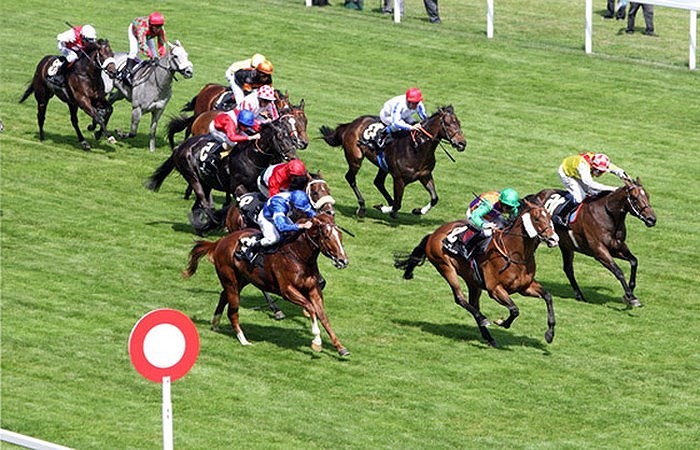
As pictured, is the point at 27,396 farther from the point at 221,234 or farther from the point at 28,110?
the point at 28,110

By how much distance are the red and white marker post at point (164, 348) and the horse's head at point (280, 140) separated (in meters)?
9.00

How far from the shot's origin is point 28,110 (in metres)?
30.7

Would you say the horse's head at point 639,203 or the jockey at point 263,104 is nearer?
the horse's head at point 639,203

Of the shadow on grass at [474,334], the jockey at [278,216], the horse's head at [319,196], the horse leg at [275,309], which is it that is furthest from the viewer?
the horse leg at [275,309]

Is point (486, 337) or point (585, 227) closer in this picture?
point (486, 337)

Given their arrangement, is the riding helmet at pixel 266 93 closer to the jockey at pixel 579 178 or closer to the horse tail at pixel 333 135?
the horse tail at pixel 333 135

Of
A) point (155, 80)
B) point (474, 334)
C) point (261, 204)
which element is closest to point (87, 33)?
point (155, 80)

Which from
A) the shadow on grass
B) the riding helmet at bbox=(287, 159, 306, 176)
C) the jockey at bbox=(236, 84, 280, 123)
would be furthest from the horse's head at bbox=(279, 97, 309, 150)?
the shadow on grass

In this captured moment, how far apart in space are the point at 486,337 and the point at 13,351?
229 inches

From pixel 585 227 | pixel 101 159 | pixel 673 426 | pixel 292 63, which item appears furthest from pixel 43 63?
pixel 673 426

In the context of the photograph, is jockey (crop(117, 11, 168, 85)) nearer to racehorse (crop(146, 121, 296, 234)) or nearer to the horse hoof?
racehorse (crop(146, 121, 296, 234))

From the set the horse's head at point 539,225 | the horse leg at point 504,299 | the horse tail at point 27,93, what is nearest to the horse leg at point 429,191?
the horse leg at point 504,299

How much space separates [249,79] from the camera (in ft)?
81.3

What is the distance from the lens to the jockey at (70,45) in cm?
2725
